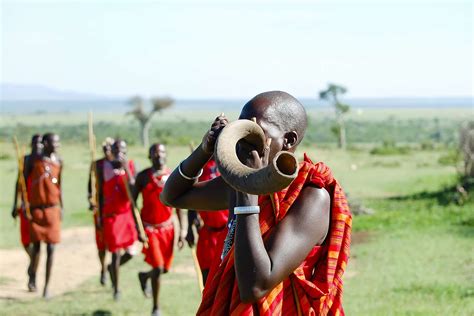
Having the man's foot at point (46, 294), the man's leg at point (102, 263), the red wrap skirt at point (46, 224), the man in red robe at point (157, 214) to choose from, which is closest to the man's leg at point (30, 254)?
the red wrap skirt at point (46, 224)

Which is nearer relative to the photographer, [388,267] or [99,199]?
[99,199]

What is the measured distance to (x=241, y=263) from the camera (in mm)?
2707

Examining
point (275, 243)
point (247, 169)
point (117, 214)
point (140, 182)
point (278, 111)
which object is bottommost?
point (117, 214)

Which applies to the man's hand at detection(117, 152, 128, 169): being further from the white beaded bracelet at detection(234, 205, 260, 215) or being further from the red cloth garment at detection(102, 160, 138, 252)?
the white beaded bracelet at detection(234, 205, 260, 215)

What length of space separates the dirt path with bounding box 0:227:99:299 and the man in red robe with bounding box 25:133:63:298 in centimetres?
35

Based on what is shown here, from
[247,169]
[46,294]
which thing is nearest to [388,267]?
[46,294]

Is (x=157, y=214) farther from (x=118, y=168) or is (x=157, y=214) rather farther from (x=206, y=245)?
(x=206, y=245)

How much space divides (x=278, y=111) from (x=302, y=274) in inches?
21.9

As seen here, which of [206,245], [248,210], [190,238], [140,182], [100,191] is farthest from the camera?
[100,191]

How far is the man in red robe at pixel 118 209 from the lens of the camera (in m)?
8.91

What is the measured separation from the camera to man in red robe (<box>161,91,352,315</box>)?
272cm

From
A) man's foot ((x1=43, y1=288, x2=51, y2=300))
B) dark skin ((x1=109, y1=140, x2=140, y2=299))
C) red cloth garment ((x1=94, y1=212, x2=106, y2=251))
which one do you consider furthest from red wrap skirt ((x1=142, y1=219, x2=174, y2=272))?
man's foot ((x1=43, y1=288, x2=51, y2=300))

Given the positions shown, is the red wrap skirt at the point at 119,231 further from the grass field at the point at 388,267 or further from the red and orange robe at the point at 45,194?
the red and orange robe at the point at 45,194

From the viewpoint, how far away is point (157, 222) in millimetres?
8266
